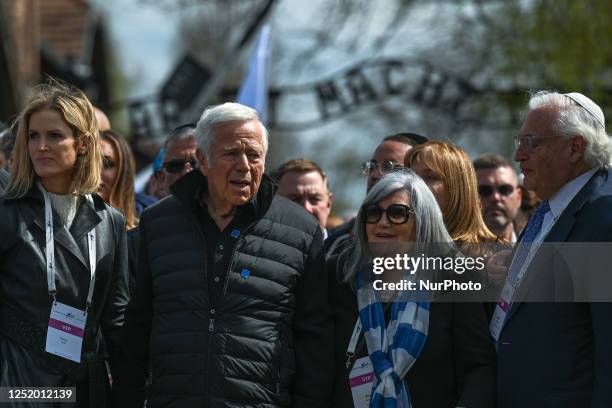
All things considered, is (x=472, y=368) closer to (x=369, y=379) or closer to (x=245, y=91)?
(x=369, y=379)

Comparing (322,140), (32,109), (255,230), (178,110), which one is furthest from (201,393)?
(322,140)

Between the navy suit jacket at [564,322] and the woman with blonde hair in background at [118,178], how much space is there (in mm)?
2602

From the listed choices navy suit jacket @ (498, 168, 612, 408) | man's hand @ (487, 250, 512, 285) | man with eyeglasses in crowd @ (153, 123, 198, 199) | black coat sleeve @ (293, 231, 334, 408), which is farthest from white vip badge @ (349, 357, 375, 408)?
man with eyeglasses in crowd @ (153, 123, 198, 199)

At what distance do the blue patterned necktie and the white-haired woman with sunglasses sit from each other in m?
0.22

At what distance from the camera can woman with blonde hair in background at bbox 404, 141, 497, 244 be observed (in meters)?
5.52

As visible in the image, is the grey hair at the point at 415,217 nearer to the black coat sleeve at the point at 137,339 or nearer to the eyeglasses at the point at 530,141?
A: the eyeglasses at the point at 530,141

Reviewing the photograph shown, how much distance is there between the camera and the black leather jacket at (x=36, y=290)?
5.01 metres

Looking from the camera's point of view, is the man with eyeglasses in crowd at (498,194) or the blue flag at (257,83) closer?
the man with eyeglasses in crowd at (498,194)

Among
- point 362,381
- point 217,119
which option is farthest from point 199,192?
point 362,381

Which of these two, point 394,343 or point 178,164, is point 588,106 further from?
point 178,164

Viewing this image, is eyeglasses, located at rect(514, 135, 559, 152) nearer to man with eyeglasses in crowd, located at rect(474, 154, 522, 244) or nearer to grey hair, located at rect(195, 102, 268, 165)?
grey hair, located at rect(195, 102, 268, 165)

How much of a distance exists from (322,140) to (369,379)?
1060 inches

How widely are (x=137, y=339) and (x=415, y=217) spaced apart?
1.38 metres

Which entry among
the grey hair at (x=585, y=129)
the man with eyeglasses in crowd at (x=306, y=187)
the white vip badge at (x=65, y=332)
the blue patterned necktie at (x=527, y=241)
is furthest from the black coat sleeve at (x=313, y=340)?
the man with eyeglasses in crowd at (x=306, y=187)
